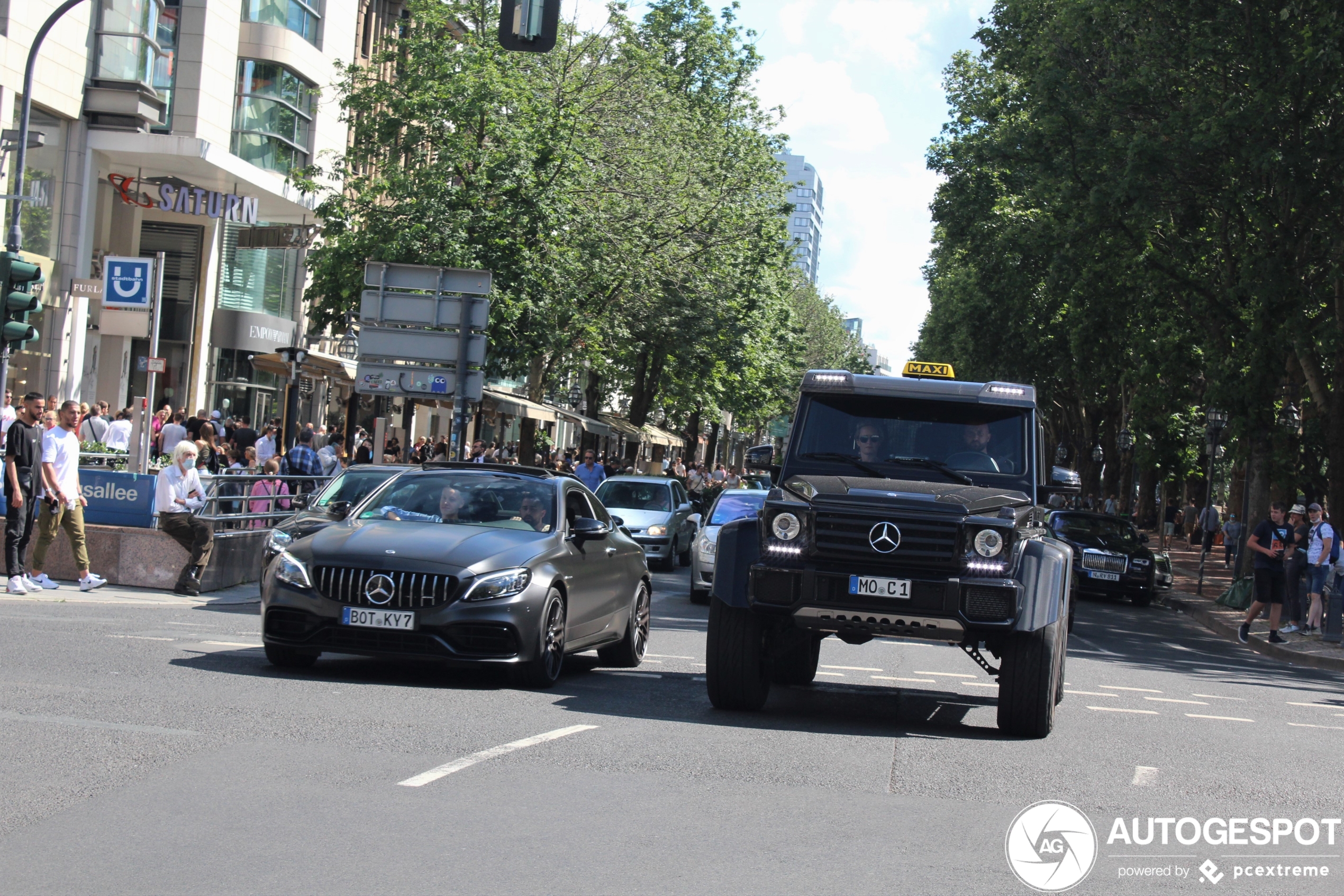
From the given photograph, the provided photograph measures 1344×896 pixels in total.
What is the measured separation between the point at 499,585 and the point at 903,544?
105 inches

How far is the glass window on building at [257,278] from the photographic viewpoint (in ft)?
122

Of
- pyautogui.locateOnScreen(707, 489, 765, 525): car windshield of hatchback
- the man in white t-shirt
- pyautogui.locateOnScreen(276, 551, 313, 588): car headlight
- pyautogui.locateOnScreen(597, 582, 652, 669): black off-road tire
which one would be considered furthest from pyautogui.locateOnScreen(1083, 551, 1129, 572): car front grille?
pyautogui.locateOnScreen(276, 551, 313, 588): car headlight

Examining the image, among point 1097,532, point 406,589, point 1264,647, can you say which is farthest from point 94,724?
point 1097,532

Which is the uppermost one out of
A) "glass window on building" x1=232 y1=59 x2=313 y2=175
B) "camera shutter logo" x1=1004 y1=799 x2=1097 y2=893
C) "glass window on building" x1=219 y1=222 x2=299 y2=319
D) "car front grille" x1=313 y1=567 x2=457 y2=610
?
"glass window on building" x1=232 y1=59 x2=313 y2=175

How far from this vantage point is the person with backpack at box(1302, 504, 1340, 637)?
2336 centimetres

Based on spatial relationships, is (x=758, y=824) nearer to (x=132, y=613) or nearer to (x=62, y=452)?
(x=132, y=613)

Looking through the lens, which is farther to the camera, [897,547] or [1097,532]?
[1097,532]

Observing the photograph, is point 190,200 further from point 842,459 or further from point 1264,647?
point 842,459

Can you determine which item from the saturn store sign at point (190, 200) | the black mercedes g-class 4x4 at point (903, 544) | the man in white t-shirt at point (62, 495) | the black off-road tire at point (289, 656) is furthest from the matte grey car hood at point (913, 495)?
the saturn store sign at point (190, 200)

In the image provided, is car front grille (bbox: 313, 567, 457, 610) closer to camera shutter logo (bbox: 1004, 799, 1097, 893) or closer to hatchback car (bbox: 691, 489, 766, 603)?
camera shutter logo (bbox: 1004, 799, 1097, 893)

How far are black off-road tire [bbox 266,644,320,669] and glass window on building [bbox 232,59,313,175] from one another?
27.2 m

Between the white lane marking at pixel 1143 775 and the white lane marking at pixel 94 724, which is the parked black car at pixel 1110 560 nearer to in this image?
the white lane marking at pixel 1143 775

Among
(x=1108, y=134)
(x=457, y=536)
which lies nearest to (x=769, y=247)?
(x=1108, y=134)

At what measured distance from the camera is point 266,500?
1889 centimetres
